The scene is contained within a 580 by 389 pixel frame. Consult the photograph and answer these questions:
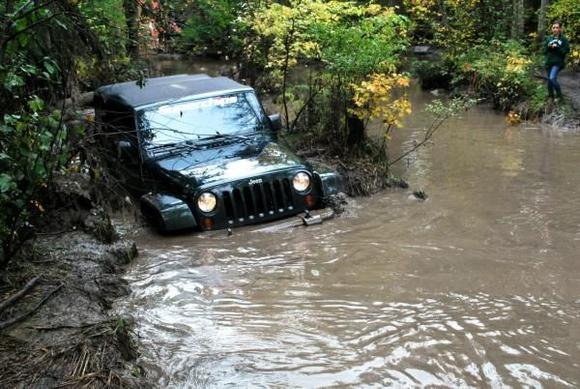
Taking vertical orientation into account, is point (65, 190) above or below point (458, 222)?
above

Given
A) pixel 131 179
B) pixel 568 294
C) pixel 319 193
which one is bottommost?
pixel 568 294

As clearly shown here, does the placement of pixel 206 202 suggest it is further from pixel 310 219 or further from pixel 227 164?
pixel 310 219

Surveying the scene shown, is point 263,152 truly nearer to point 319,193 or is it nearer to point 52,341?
point 319,193

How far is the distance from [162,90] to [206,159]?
1.36 m

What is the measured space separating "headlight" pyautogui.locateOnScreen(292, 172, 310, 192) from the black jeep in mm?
11

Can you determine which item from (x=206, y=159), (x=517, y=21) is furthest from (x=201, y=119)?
(x=517, y=21)

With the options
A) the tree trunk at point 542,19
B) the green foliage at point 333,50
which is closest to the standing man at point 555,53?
the tree trunk at point 542,19

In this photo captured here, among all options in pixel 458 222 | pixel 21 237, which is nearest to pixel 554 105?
pixel 458 222

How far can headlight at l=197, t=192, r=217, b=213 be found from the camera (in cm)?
639

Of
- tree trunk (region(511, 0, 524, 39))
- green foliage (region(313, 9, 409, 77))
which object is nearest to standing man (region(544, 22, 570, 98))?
tree trunk (region(511, 0, 524, 39))

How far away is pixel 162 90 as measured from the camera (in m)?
7.70

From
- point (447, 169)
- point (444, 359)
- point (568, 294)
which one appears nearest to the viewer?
point (444, 359)

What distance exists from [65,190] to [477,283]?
12.5 ft

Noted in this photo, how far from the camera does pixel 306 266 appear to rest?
5.73m
